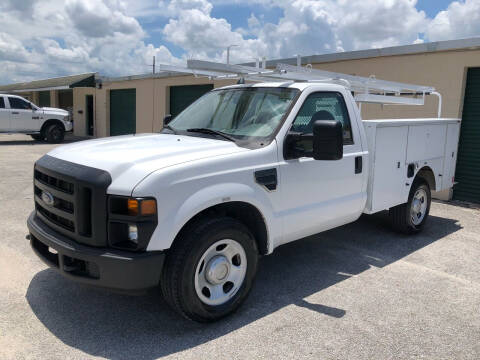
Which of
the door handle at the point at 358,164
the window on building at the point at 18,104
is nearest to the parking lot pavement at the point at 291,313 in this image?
the door handle at the point at 358,164

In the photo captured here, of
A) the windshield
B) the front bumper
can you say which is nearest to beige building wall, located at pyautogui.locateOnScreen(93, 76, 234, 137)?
the windshield

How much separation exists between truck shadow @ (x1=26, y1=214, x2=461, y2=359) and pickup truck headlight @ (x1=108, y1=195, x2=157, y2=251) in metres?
0.77

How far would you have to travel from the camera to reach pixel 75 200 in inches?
125

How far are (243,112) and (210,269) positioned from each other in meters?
1.62

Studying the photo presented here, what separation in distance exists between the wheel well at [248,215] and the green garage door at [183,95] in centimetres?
1156

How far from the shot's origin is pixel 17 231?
19.2 feet

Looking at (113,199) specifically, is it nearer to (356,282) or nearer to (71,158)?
(71,158)

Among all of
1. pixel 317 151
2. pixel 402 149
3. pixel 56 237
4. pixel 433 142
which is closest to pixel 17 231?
pixel 56 237

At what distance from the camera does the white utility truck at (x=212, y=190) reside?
121 inches

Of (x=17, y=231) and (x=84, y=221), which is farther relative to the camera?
(x=17, y=231)

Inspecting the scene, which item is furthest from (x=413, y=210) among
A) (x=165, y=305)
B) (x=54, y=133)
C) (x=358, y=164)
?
(x=54, y=133)

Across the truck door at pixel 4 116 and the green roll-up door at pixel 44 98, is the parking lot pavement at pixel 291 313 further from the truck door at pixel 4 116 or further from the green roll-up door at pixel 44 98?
the green roll-up door at pixel 44 98

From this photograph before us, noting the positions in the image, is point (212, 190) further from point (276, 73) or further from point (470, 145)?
point (470, 145)

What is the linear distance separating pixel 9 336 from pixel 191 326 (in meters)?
1.35
